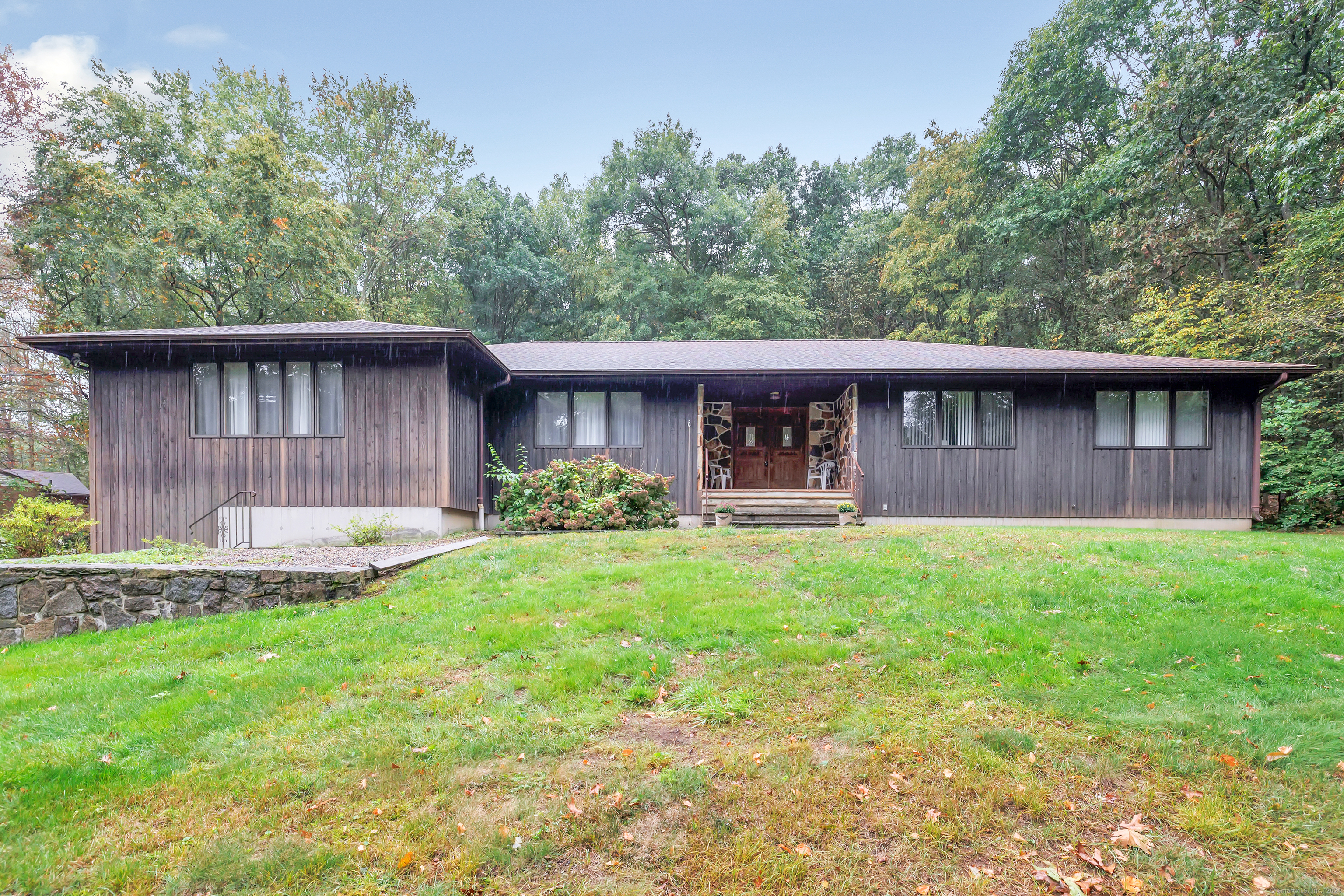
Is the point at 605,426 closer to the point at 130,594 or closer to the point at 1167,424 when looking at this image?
the point at 130,594

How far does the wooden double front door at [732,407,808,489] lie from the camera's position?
1319 centimetres

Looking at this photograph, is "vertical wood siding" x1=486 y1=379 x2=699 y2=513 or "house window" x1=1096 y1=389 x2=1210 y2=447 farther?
"vertical wood siding" x1=486 y1=379 x2=699 y2=513

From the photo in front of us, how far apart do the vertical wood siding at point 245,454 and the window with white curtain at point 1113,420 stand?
436 inches

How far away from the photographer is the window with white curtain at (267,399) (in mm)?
9172

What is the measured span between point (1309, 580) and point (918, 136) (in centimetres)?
2729

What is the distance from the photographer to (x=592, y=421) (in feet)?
35.9

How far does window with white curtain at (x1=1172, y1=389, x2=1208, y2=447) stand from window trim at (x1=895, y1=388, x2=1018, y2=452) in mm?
2695

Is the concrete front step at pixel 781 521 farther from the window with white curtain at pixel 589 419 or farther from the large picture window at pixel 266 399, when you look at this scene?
the large picture window at pixel 266 399

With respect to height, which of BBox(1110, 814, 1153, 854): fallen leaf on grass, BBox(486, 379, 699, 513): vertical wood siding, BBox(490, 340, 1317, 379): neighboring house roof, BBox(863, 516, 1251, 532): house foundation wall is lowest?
BBox(863, 516, 1251, 532): house foundation wall

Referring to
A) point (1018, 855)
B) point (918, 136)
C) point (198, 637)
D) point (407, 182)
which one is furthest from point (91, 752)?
point (918, 136)

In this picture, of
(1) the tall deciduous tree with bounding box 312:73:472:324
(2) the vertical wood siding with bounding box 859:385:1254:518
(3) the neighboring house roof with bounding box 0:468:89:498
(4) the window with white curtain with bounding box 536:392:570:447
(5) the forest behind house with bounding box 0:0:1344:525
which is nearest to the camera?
(2) the vertical wood siding with bounding box 859:385:1254:518

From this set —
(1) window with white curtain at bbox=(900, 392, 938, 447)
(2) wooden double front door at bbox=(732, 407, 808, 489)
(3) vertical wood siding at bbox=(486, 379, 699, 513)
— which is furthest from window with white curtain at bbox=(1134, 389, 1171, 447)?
(3) vertical wood siding at bbox=(486, 379, 699, 513)

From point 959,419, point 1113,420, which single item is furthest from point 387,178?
point 1113,420

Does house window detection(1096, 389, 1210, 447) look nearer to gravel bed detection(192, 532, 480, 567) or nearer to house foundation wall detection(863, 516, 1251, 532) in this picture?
house foundation wall detection(863, 516, 1251, 532)
